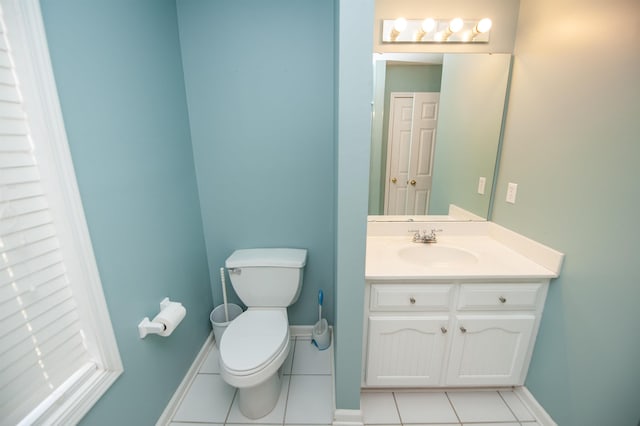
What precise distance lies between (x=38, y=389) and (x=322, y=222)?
140 centimetres

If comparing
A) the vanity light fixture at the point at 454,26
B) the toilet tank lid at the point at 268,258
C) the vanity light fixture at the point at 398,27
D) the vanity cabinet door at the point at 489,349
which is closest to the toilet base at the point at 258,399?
the toilet tank lid at the point at 268,258

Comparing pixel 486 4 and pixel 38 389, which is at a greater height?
pixel 486 4

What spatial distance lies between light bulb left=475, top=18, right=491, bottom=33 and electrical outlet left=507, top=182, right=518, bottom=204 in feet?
2.84

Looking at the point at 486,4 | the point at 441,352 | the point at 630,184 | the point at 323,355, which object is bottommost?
the point at 323,355

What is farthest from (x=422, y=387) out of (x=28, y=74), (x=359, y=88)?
(x=28, y=74)

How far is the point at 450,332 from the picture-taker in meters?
1.29

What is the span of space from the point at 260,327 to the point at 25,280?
969 millimetres

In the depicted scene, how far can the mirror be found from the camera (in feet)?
4.93

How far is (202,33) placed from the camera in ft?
4.83

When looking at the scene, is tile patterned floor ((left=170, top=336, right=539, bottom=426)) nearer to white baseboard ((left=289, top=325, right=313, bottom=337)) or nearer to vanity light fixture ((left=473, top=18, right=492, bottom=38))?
white baseboard ((left=289, top=325, right=313, bottom=337))

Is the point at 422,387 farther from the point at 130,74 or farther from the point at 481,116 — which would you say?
the point at 130,74

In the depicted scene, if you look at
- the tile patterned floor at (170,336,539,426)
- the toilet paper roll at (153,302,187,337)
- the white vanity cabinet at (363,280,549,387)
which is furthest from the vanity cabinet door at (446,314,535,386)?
the toilet paper roll at (153,302,187,337)

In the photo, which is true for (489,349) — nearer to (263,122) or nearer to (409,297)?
(409,297)

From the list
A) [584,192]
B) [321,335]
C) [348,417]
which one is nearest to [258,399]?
[348,417]
